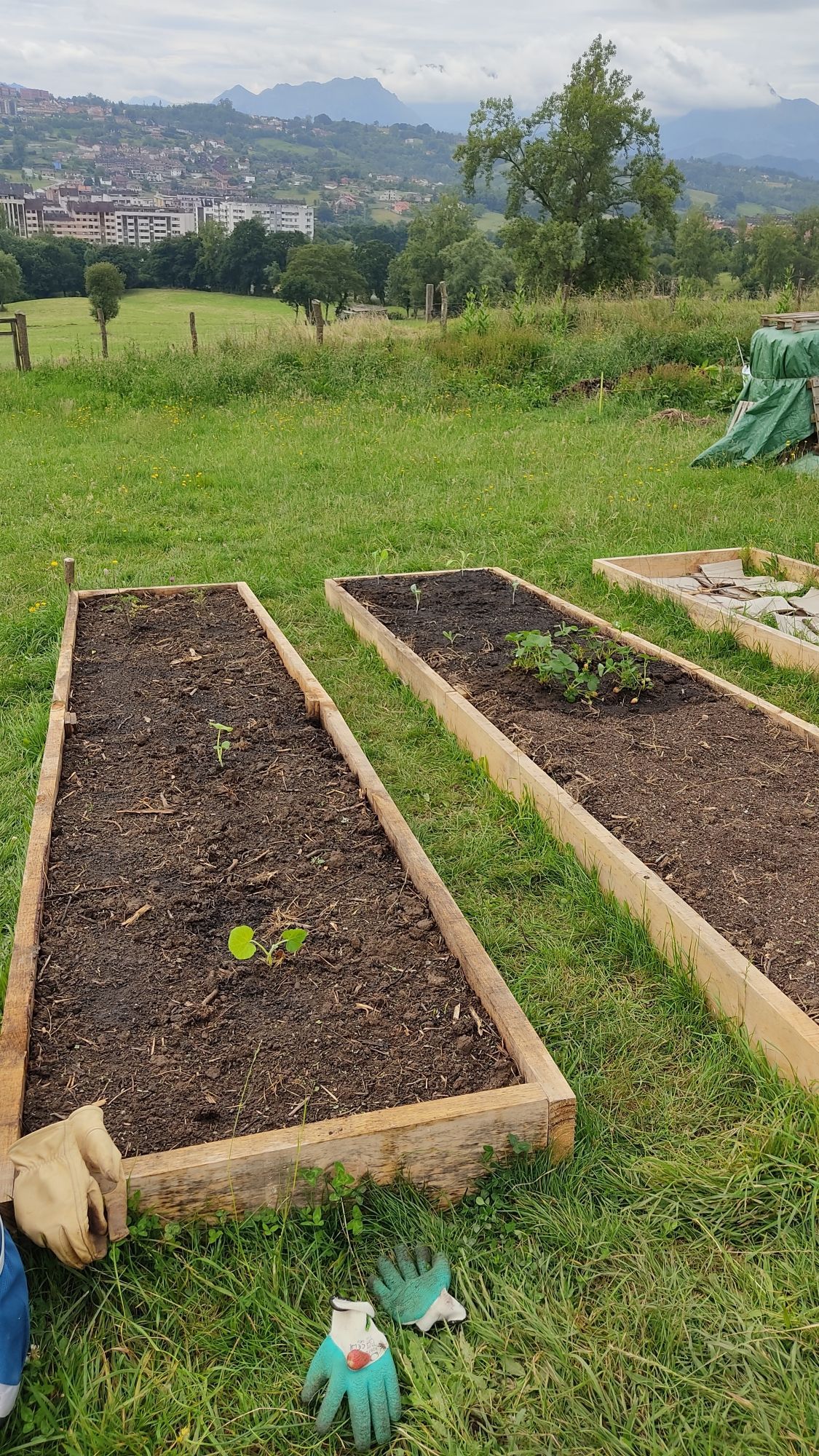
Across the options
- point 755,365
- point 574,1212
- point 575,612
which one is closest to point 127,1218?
point 574,1212

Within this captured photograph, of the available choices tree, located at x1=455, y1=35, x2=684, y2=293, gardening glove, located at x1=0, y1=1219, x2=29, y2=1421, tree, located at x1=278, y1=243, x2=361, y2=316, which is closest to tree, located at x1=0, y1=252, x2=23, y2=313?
tree, located at x1=278, y1=243, x2=361, y2=316

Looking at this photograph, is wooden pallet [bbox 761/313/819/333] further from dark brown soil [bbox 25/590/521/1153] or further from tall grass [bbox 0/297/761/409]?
dark brown soil [bbox 25/590/521/1153]

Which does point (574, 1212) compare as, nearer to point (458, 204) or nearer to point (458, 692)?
point (458, 692)

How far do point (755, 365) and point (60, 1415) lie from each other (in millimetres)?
10137

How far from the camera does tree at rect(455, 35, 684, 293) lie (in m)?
37.2

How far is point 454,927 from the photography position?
8.39 ft

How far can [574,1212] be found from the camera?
6.34 feet

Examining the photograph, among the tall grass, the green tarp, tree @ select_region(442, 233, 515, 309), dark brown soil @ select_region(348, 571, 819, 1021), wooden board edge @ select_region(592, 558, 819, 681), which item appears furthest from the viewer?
tree @ select_region(442, 233, 515, 309)

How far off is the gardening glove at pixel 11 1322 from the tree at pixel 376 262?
68.7m

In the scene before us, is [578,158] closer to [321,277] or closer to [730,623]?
[321,277]

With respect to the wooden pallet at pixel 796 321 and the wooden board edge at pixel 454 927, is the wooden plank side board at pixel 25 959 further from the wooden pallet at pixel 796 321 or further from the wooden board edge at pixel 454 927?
the wooden pallet at pixel 796 321

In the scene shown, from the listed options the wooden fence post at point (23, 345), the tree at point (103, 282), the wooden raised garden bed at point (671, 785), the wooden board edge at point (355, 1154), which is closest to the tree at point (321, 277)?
the tree at point (103, 282)

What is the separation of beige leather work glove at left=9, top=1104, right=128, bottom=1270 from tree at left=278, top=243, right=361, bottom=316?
143 feet

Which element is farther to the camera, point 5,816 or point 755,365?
point 755,365
